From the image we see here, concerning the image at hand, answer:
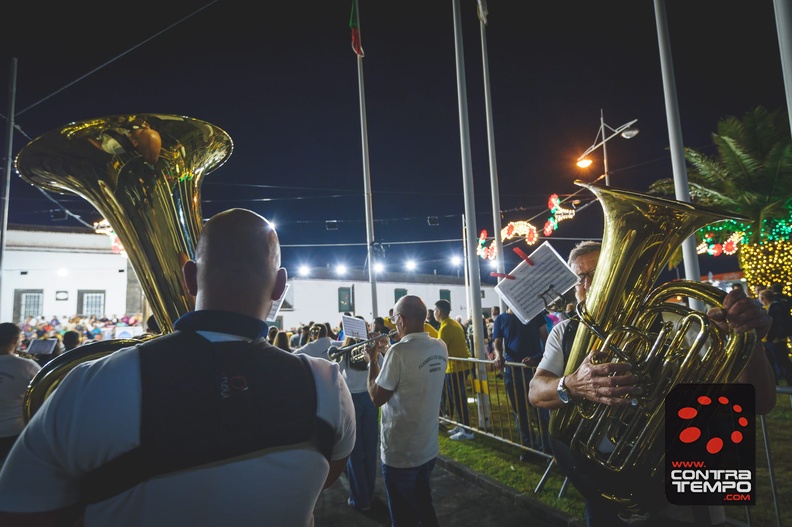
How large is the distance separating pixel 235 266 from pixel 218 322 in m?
0.20

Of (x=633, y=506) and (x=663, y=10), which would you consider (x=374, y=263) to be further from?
(x=633, y=506)

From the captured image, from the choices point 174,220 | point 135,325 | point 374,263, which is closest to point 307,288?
point 135,325

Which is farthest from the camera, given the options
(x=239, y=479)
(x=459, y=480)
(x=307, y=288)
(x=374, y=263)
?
(x=307, y=288)

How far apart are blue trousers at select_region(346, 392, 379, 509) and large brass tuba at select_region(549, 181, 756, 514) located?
2.80 meters

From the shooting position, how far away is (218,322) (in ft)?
3.90

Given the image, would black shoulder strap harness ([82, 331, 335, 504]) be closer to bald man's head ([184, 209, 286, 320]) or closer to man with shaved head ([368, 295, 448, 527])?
bald man's head ([184, 209, 286, 320])

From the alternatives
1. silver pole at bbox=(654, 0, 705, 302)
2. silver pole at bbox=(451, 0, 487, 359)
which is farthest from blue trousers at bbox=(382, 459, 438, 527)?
silver pole at bbox=(451, 0, 487, 359)

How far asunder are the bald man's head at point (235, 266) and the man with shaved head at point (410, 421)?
2.15 meters

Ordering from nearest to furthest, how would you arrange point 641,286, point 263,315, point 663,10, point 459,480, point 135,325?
point 263,315 → point 641,286 → point 663,10 → point 459,480 → point 135,325

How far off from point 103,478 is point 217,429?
0.28 m

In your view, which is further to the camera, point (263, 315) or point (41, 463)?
point (263, 315)

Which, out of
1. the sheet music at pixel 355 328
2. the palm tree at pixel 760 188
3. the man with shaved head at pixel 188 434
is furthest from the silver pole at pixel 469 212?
the palm tree at pixel 760 188

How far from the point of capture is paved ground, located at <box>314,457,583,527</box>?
406 cm

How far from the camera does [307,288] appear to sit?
33594 mm
